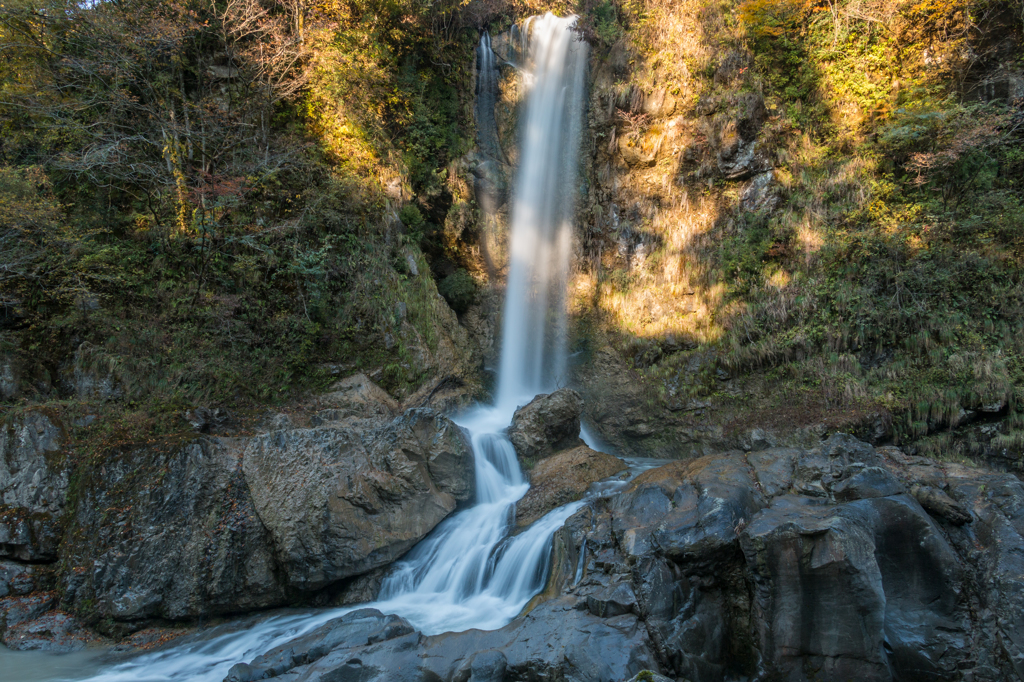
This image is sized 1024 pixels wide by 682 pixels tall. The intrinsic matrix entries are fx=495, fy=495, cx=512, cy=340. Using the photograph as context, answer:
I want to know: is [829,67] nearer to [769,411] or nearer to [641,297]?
[641,297]

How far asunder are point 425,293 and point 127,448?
676cm

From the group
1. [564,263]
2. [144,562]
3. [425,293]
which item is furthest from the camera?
[564,263]

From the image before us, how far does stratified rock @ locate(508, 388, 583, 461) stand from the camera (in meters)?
9.87

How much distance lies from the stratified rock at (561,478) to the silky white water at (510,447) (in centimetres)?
29

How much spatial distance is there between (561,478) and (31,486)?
8.00 m

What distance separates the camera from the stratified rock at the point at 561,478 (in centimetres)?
833

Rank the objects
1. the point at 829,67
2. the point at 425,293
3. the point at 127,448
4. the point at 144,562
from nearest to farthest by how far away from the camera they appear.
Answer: the point at 144,562
the point at 127,448
the point at 829,67
the point at 425,293

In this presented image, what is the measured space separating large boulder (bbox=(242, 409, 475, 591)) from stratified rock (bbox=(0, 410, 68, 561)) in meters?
2.59

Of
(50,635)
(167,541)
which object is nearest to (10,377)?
(167,541)

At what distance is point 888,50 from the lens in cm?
1060

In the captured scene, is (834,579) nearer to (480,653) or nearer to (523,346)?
(480,653)

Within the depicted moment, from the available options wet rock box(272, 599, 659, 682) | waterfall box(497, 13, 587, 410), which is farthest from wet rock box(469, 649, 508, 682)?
waterfall box(497, 13, 587, 410)

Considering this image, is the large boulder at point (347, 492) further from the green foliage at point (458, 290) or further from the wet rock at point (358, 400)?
the green foliage at point (458, 290)

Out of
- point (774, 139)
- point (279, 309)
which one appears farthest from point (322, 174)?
point (774, 139)
